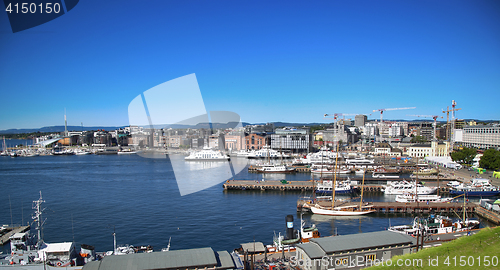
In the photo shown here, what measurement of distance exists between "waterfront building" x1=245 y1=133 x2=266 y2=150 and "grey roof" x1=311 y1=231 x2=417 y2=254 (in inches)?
1171

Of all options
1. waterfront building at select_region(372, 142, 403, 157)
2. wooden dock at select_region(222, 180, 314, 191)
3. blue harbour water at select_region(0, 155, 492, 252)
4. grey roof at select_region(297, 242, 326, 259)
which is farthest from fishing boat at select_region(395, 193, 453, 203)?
waterfront building at select_region(372, 142, 403, 157)

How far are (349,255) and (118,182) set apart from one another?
14.8 meters

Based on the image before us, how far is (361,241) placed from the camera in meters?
5.48

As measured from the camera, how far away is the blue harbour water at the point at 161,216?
330 inches

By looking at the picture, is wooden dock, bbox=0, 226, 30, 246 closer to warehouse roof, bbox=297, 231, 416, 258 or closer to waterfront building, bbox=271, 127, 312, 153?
warehouse roof, bbox=297, 231, 416, 258

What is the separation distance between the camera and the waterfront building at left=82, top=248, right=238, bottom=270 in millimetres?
4578

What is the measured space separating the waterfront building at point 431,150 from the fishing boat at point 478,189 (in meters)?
14.3

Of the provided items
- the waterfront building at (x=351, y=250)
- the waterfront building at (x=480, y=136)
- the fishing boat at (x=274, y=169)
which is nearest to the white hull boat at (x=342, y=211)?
the waterfront building at (x=351, y=250)

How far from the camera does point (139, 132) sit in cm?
4931

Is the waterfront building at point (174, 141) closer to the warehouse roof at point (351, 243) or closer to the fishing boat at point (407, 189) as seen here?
the fishing boat at point (407, 189)

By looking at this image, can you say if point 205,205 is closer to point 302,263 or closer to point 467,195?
point 302,263

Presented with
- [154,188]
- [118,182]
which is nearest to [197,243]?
[154,188]

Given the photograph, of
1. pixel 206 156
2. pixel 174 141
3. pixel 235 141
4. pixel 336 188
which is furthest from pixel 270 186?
pixel 174 141

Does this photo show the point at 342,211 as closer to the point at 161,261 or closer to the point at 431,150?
the point at 161,261
